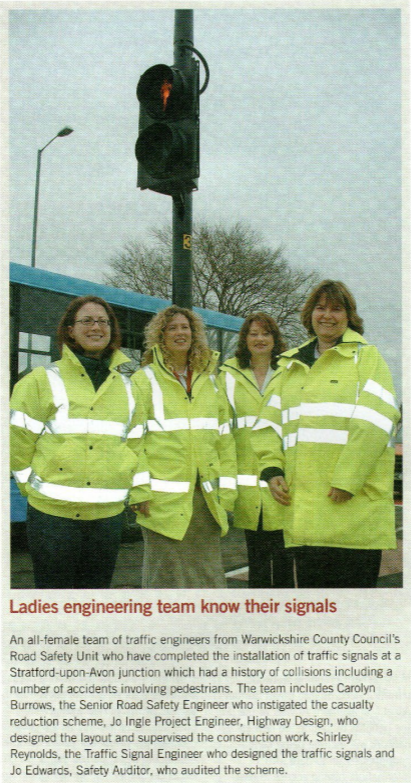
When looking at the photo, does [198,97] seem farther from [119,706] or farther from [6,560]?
[119,706]

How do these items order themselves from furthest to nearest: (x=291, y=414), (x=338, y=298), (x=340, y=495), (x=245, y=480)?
(x=245, y=480), (x=291, y=414), (x=338, y=298), (x=340, y=495)

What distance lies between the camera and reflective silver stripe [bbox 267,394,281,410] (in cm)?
236

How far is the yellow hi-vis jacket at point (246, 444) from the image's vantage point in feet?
8.18

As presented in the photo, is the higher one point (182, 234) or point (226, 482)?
point (182, 234)

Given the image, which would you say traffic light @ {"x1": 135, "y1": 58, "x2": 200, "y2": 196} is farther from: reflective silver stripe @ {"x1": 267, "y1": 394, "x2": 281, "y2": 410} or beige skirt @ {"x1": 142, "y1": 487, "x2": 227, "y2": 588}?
beige skirt @ {"x1": 142, "y1": 487, "x2": 227, "y2": 588}

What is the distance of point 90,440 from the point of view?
7.34ft

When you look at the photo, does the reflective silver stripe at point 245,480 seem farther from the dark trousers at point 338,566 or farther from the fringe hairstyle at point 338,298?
the fringe hairstyle at point 338,298

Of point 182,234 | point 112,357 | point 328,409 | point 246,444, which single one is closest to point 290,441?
point 328,409

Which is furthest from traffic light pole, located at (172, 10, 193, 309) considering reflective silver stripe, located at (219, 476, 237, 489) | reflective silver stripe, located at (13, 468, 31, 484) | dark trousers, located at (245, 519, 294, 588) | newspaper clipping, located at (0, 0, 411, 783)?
dark trousers, located at (245, 519, 294, 588)

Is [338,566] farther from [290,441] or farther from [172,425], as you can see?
[172,425]

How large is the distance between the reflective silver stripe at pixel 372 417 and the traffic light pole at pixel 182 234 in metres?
0.70

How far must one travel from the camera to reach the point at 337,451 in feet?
6.96

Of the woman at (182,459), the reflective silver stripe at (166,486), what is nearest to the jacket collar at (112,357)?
the woman at (182,459)

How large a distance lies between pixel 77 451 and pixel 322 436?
0.81 meters
